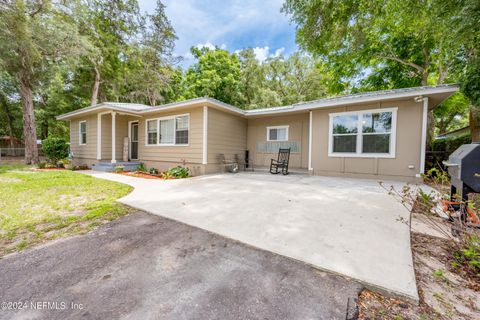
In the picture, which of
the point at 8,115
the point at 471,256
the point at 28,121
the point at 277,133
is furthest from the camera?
the point at 8,115

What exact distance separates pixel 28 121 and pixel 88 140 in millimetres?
3676

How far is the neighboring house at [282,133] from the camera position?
5.93 m

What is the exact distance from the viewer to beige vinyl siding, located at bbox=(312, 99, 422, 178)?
583 cm

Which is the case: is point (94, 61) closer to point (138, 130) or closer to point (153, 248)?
point (138, 130)

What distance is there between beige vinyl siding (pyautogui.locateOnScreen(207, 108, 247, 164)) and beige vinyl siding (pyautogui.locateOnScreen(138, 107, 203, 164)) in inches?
16.3

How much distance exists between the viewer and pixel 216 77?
16.5 m

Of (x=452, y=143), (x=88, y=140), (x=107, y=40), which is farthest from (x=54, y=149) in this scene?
(x=452, y=143)

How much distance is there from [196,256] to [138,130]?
365 inches

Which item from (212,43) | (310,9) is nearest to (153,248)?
(310,9)

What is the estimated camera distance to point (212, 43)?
18.7m

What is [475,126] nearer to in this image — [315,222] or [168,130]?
[315,222]

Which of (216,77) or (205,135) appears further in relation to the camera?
(216,77)

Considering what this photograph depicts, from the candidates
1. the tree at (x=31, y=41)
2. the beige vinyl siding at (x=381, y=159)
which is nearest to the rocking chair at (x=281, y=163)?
the beige vinyl siding at (x=381, y=159)

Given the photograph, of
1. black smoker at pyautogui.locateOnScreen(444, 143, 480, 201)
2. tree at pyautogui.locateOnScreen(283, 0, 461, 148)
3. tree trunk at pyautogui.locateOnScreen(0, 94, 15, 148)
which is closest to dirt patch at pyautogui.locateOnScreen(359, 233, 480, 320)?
black smoker at pyautogui.locateOnScreen(444, 143, 480, 201)
